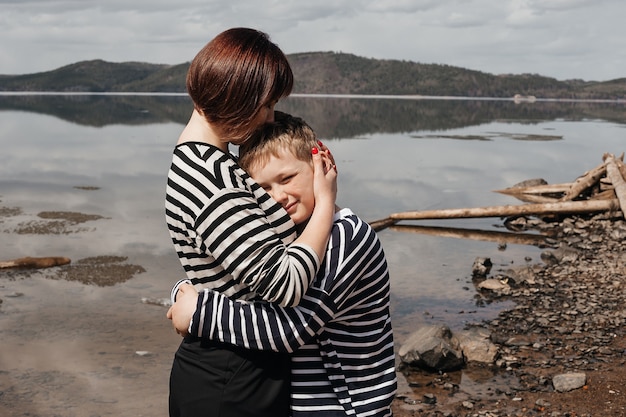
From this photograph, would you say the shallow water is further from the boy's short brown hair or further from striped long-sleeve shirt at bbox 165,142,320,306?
the boy's short brown hair

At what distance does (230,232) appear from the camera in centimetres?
249

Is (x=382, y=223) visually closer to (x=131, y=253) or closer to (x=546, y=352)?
(x=131, y=253)

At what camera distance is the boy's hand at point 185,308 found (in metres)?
2.69

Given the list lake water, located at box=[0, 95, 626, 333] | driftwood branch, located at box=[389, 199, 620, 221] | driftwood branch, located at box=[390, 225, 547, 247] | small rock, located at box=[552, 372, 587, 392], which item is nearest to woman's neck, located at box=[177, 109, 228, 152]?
small rock, located at box=[552, 372, 587, 392]

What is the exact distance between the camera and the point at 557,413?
7020 mm

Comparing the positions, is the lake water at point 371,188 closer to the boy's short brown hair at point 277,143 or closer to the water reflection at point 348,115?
the boy's short brown hair at point 277,143

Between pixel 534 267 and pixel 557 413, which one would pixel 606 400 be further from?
pixel 534 267

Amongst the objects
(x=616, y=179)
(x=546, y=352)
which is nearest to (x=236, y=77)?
(x=546, y=352)

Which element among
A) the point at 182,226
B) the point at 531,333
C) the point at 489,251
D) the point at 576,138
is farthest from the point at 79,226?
the point at 576,138

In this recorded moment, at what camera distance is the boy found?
2605 mm

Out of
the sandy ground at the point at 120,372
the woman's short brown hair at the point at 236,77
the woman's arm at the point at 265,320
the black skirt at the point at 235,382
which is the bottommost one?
the sandy ground at the point at 120,372

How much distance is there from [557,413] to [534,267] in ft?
21.4

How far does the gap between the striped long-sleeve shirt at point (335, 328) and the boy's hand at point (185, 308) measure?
0.04 metres

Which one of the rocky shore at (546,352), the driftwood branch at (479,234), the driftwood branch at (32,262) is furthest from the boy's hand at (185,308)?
the driftwood branch at (479,234)
